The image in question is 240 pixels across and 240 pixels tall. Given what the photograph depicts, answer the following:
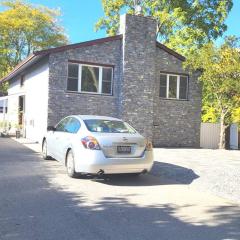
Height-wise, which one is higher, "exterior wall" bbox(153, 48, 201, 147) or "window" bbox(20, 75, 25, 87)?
"window" bbox(20, 75, 25, 87)

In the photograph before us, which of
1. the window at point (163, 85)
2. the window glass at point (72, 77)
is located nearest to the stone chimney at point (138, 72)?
the window at point (163, 85)

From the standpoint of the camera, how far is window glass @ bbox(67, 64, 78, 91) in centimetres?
1900

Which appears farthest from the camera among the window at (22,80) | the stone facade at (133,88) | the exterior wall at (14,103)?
the exterior wall at (14,103)

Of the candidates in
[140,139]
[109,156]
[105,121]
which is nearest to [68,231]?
[109,156]

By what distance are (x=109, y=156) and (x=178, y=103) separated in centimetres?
1236

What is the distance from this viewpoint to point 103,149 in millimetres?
9648

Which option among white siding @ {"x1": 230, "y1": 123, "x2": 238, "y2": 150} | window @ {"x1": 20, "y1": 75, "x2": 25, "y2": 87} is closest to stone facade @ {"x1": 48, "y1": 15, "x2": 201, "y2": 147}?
white siding @ {"x1": 230, "y1": 123, "x2": 238, "y2": 150}

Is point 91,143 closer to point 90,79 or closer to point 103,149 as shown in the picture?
point 103,149

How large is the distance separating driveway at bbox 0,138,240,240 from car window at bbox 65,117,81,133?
1.12 metres

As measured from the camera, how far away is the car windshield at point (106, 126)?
1046 centimetres

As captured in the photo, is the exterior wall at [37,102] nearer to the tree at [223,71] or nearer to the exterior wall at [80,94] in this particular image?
the exterior wall at [80,94]

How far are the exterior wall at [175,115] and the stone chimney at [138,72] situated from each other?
0.77 meters

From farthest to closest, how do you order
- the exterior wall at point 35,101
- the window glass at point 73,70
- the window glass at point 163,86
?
the window glass at point 163,86, the exterior wall at point 35,101, the window glass at point 73,70

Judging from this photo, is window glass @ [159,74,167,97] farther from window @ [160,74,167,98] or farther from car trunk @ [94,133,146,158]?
car trunk @ [94,133,146,158]
